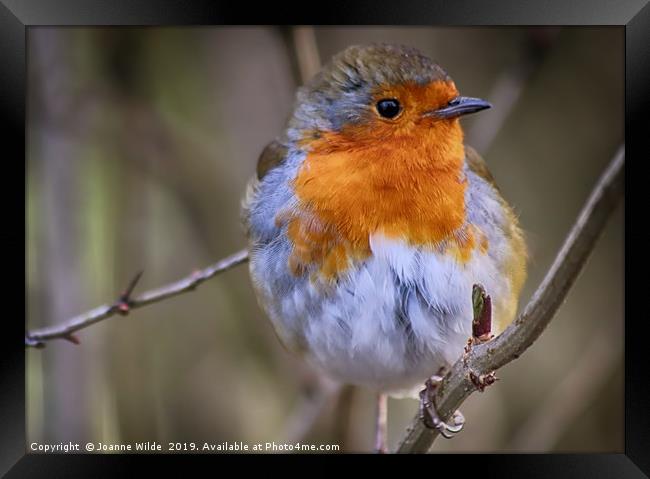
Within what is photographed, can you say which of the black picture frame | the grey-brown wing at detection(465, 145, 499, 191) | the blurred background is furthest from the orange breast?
the blurred background

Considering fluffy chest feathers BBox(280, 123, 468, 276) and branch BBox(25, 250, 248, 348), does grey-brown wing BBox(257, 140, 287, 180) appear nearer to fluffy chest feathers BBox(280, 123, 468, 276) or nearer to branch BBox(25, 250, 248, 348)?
fluffy chest feathers BBox(280, 123, 468, 276)

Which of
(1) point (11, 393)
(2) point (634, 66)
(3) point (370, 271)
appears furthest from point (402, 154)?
(1) point (11, 393)

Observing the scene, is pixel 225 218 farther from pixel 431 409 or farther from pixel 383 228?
pixel 431 409

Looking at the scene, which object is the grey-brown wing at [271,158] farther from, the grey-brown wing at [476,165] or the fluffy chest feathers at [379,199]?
the grey-brown wing at [476,165]

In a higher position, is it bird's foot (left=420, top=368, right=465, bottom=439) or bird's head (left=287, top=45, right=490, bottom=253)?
bird's head (left=287, top=45, right=490, bottom=253)

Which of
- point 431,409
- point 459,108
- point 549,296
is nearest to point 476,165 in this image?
point 459,108

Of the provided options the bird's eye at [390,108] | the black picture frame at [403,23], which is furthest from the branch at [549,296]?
the bird's eye at [390,108]
